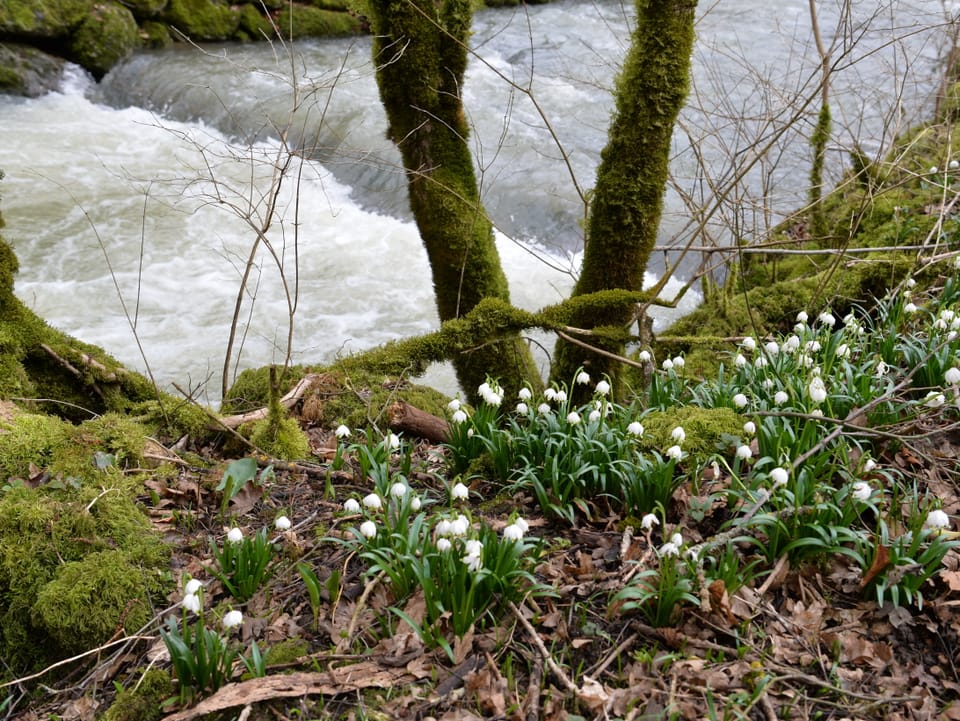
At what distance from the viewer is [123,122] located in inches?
465

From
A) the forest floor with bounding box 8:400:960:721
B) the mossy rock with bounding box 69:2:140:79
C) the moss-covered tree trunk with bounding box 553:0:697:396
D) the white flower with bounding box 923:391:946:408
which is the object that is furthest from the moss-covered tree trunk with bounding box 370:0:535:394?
the mossy rock with bounding box 69:2:140:79

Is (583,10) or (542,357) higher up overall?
(583,10)

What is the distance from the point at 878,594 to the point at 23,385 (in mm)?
3600

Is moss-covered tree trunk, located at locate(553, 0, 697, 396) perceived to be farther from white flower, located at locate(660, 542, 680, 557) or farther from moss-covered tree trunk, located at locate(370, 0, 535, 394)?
white flower, located at locate(660, 542, 680, 557)

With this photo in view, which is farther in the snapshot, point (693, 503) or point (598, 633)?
point (693, 503)

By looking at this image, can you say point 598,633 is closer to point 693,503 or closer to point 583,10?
point 693,503

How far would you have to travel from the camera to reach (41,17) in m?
12.6

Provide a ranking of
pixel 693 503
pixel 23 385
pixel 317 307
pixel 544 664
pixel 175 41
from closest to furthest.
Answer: pixel 544 664 < pixel 693 503 < pixel 23 385 < pixel 317 307 < pixel 175 41

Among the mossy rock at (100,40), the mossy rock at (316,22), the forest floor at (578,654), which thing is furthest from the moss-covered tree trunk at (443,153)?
the mossy rock at (100,40)

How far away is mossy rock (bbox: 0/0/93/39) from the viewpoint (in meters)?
12.3

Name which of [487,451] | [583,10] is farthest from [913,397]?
[583,10]

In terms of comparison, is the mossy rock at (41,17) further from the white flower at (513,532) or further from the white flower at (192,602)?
the white flower at (513,532)

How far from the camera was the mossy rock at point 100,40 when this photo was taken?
13.1 meters

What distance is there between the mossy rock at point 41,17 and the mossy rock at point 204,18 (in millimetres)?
1506
